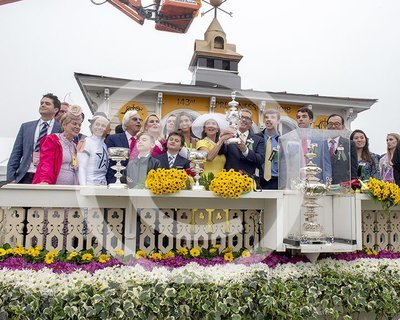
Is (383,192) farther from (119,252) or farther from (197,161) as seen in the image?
(119,252)

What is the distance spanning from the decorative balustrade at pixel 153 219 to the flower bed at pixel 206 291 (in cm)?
25

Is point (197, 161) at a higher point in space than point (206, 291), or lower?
higher

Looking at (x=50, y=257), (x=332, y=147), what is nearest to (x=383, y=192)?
(x=332, y=147)

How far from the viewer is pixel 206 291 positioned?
8.58 ft

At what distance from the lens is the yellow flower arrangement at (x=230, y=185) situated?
293cm

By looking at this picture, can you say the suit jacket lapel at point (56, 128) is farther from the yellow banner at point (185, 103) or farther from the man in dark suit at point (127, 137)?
the yellow banner at point (185, 103)

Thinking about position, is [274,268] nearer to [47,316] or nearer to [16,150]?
[47,316]

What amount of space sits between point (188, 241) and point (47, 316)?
1.25 meters

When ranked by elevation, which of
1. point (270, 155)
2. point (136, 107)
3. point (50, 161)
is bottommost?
point (50, 161)

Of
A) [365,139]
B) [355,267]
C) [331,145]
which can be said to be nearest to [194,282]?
[355,267]

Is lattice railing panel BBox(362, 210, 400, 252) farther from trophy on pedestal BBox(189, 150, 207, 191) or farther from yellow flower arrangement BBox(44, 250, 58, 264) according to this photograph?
yellow flower arrangement BBox(44, 250, 58, 264)

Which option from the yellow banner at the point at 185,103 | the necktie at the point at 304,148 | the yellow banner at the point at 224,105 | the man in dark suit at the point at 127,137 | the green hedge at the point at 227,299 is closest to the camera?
the green hedge at the point at 227,299

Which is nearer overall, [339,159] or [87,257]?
[87,257]

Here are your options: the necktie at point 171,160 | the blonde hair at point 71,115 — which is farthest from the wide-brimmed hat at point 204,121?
the blonde hair at point 71,115
